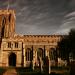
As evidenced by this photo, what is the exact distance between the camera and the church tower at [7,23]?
242ft

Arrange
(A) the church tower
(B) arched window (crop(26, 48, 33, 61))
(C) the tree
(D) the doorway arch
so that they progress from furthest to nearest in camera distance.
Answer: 1. (A) the church tower
2. (B) arched window (crop(26, 48, 33, 61))
3. (D) the doorway arch
4. (C) the tree

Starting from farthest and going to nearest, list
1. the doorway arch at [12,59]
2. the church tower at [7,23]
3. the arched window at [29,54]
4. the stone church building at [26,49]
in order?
the church tower at [7,23], the arched window at [29,54], the doorway arch at [12,59], the stone church building at [26,49]

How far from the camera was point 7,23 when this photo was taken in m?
74.9

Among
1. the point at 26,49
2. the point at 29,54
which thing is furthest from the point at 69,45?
the point at 26,49

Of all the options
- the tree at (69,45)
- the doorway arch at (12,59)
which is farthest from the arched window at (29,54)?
the tree at (69,45)

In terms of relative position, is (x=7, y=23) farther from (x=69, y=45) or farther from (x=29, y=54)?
(x=69, y=45)

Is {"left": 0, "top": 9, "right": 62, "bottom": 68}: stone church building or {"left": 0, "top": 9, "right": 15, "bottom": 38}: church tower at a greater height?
{"left": 0, "top": 9, "right": 15, "bottom": 38}: church tower

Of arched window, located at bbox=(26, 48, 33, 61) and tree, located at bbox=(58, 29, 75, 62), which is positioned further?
arched window, located at bbox=(26, 48, 33, 61)

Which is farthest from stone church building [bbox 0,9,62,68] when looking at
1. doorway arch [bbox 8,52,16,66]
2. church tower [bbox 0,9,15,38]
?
church tower [bbox 0,9,15,38]

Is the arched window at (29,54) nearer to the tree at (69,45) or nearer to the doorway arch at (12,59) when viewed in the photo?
the doorway arch at (12,59)

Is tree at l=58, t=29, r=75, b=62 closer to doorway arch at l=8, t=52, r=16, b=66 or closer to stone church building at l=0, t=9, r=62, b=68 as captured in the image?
stone church building at l=0, t=9, r=62, b=68

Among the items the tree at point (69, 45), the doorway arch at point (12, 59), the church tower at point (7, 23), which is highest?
the church tower at point (7, 23)

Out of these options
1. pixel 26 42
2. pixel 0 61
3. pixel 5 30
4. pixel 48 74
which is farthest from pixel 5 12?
pixel 48 74

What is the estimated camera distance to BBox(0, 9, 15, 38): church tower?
73.8 metres
